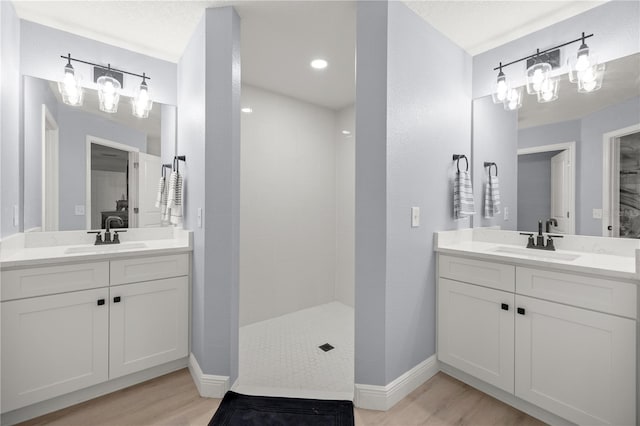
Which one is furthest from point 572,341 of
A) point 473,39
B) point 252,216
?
point 252,216

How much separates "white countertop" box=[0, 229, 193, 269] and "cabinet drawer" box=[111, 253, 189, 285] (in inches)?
1.8

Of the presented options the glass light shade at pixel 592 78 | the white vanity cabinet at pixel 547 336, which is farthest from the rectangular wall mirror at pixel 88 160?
the glass light shade at pixel 592 78

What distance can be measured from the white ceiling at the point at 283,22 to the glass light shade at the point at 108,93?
0.34 m

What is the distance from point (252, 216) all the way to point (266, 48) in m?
1.55

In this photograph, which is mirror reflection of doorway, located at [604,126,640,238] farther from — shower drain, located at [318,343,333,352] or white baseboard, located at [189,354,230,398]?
white baseboard, located at [189,354,230,398]

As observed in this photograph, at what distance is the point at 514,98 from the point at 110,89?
3041 mm

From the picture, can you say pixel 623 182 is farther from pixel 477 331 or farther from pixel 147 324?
pixel 147 324

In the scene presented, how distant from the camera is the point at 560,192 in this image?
1.99 m

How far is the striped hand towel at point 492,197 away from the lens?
2.33m

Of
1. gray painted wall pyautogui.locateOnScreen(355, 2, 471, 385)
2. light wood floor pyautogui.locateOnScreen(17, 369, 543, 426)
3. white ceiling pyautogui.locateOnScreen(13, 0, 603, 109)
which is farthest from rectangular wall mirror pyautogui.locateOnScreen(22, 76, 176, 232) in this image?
gray painted wall pyautogui.locateOnScreen(355, 2, 471, 385)

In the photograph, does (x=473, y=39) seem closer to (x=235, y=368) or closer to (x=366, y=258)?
(x=366, y=258)

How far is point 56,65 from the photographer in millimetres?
2133

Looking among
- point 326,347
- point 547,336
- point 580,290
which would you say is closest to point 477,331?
point 547,336

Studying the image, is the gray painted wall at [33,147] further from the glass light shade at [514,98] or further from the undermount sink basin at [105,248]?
the glass light shade at [514,98]
